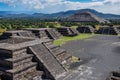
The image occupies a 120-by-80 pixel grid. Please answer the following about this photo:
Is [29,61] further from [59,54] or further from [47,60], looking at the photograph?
[59,54]

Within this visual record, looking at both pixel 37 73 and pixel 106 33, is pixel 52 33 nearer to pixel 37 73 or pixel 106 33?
pixel 106 33

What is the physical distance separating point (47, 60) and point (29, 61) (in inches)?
110

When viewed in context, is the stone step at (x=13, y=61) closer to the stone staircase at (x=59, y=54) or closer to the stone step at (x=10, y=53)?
the stone step at (x=10, y=53)

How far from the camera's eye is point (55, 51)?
29.8 metres

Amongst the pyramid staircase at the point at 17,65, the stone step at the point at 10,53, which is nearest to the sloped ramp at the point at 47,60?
the pyramid staircase at the point at 17,65

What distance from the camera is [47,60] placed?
1029 inches

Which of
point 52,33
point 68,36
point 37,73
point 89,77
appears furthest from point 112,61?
point 68,36

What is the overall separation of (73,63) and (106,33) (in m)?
55.5

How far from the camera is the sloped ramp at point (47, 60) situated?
24.8 meters

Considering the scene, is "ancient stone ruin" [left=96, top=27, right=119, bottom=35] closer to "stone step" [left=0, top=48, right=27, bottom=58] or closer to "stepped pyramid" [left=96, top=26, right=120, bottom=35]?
"stepped pyramid" [left=96, top=26, right=120, bottom=35]

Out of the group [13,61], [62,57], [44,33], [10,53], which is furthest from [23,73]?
[44,33]

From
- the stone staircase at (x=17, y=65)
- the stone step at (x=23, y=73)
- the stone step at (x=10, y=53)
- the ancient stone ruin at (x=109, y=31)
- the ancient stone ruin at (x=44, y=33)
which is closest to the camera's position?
the stone step at (x=23, y=73)

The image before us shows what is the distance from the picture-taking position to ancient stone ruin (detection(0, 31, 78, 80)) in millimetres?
21922

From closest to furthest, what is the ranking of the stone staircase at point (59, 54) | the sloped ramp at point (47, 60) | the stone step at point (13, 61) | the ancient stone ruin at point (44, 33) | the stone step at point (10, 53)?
the stone step at point (13, 61), the stone step at point (10, 53), the sloped ramp at point (47, 60), the stone staircase at point (59, 54), the ancient stone ruin at point (44, 33)
